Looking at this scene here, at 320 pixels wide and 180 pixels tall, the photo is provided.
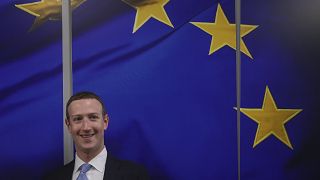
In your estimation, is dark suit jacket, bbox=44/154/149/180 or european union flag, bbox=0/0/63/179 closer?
dark suit jacket, bbox=44/154/149/180

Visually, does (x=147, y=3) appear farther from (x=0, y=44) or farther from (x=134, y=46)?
(x=0, y=44)

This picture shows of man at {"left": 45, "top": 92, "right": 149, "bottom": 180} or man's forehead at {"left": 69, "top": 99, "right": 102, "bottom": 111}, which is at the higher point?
man's forehead at {"left": 69, "top": 99, "right": 102, "bottom": 111}

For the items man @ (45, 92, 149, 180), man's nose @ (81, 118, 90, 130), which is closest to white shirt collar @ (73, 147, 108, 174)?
man @ (45, 92, 149, 180)

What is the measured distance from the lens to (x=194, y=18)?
193 centimetres

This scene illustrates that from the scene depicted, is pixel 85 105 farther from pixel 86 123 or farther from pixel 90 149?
pixel 90 149

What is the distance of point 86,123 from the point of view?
5.10ft

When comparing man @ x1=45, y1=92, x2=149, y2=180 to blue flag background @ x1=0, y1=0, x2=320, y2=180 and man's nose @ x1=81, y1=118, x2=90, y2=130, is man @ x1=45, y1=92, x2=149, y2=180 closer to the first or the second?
man's nose @ x1=81, y1=118, x2=90, y2=130

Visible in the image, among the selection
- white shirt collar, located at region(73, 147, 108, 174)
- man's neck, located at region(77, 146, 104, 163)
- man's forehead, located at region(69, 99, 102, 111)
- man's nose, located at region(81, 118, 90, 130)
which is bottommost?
white shirt collar, located at region(73, 147, 108, 174)

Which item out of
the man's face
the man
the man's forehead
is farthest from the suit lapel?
the man's forehead

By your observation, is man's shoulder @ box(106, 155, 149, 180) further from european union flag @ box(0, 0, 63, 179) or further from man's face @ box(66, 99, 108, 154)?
european union flag @ box(0, 0, 63, 179)

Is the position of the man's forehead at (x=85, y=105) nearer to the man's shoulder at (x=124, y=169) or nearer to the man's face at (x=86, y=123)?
the man's face at (x=86, y=123)

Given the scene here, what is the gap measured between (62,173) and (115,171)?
24cm

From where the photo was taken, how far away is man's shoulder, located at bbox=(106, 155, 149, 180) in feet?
5.36

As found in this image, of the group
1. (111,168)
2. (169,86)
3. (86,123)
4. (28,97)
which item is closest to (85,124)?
(86,123)
